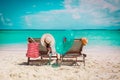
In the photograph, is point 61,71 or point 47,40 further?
point 47,40

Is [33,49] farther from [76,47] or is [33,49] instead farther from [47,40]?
[76,47]

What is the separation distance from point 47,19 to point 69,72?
11871 mm

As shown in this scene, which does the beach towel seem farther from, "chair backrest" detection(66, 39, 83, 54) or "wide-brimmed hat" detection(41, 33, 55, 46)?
"chair backrest" detection(66, 39, 83, 54)

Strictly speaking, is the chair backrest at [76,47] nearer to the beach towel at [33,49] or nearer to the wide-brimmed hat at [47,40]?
the wide-brimmed hat at [47,40]

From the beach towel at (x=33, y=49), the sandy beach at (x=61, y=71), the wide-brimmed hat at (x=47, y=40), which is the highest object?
the wide-brimmed hat at (x=47, y=40)

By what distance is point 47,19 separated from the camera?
1742 centimetres

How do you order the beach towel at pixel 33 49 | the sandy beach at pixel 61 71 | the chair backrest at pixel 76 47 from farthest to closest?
the chair backrest at pixel 76 47 → the beach towel at pixel 33 49 → the sandy beach at pixel 61 71

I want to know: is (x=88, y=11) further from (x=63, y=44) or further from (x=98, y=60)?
(x=63, y=44)

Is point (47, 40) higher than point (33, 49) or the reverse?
higher

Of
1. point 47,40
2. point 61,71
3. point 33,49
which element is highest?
point 47,40

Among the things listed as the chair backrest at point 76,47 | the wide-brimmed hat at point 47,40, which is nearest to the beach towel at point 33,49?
the wide-brimmed hat at point 47,40

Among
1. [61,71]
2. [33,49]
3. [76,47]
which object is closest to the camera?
[61,71]

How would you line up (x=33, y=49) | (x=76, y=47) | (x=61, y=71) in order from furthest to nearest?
(x=76, y=47), (x=33, y=49), (x=61, y=71)

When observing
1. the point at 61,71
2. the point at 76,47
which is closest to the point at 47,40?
the point at 76,47
